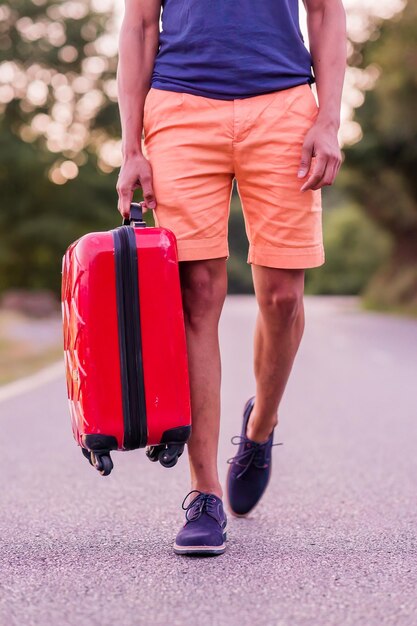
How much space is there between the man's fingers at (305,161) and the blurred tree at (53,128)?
30.2m

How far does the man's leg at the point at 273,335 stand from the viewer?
3.03 meters

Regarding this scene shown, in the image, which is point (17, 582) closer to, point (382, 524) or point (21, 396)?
point (382, 524)

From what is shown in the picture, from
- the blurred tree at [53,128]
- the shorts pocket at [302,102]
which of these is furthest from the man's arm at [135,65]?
the blurred tree at [53,128]

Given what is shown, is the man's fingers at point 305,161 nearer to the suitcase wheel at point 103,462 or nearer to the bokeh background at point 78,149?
the suitcase wheel at point 103,462

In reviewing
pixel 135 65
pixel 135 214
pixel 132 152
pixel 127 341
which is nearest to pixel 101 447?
pixel 127 341

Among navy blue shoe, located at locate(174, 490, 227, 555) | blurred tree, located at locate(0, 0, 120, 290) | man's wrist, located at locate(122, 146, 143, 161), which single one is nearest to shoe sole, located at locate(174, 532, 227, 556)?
navy blue shoe, located at locate(174, 490, 227, 555)

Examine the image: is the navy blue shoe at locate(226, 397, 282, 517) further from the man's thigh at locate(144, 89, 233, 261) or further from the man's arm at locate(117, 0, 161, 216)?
the man's arm at locate(117, 0, 161, 216)

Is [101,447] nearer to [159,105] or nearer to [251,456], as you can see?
[251,456]

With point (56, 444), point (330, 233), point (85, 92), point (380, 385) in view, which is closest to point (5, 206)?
point (85, 92)

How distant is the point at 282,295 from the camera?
3.03 meters

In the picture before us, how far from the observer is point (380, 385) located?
8180mm

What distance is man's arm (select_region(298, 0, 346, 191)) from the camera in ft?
9.43

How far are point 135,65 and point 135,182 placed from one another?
0.38 m

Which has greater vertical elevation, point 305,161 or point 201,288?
point 305,161
